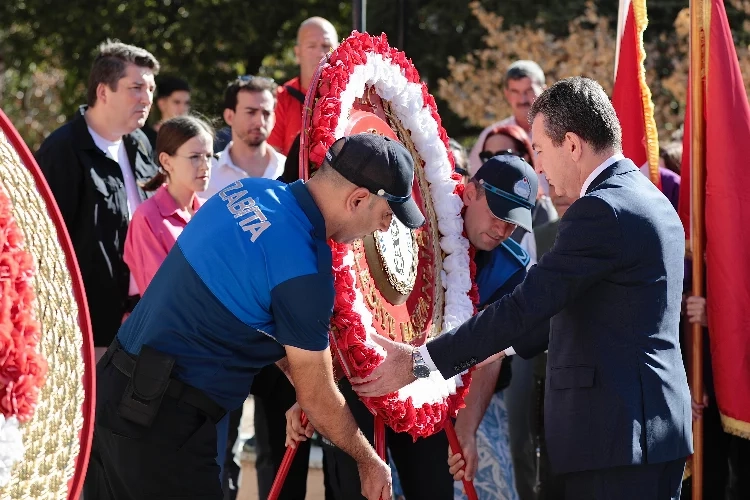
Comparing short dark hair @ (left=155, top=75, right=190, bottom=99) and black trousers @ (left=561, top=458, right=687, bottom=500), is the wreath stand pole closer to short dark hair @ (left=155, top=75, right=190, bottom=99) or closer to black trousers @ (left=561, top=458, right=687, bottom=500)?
black trousers @ (left=561, top=458, right=687, bottom=500)

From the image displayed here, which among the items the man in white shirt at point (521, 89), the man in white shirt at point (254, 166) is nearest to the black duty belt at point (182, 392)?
the man in white shirt at point (254, 166)

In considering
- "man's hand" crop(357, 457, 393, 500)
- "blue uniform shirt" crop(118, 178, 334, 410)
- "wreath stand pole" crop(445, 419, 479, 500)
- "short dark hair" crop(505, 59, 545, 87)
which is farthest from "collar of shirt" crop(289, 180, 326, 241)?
"short dark hair" crop(505, 59, 545, 87)

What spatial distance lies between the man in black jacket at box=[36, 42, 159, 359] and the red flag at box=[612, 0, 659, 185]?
2259 millimetres

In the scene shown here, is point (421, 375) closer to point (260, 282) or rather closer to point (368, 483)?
point (368, 483)

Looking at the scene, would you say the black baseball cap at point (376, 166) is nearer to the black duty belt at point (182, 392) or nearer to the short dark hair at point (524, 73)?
the black duty belt at point (182, 392)

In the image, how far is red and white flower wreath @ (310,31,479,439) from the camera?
11.4 feet

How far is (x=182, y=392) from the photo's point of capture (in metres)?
3.21

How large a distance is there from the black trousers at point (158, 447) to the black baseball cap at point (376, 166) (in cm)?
85

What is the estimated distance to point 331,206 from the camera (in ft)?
10.7

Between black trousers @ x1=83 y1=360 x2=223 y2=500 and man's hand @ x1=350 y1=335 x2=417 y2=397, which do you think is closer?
black trousers @ x1=83 y1=360 x2=223 y2=500

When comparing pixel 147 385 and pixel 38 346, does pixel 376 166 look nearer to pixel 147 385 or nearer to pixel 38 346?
pixel 147 385

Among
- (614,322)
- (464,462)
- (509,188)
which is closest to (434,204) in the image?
(509,188)

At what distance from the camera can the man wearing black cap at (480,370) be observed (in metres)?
4.18

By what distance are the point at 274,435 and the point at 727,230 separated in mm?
2279
